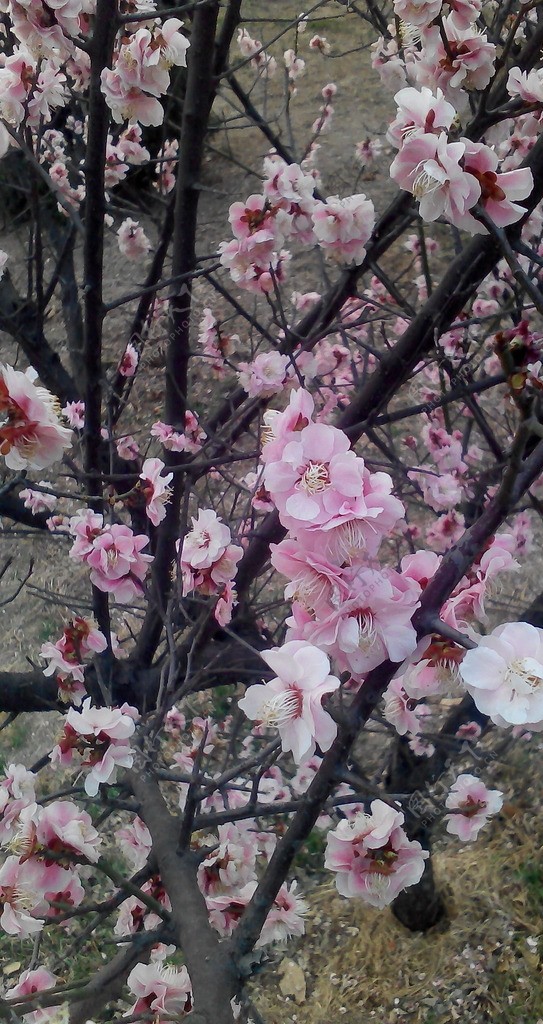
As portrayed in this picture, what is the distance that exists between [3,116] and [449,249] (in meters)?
4.86

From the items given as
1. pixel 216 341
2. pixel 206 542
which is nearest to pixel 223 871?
pixel 206 542

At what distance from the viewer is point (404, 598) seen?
771 millimetres

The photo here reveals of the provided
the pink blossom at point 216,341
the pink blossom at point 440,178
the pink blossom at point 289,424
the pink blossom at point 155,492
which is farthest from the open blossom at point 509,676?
the pink blossom at point 216,341

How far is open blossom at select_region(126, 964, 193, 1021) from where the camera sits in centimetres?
130

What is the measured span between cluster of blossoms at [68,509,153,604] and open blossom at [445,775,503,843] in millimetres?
738

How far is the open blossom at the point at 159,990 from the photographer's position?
130 centimetres

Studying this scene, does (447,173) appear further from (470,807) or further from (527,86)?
(470,807)

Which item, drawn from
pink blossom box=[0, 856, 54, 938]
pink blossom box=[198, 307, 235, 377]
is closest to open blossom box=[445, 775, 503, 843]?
pink blossom box=[0, 856, 54, 938]

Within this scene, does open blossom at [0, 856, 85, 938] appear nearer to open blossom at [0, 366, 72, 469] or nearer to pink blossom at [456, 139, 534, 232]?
open blossom at [0, 366, 72, 469]

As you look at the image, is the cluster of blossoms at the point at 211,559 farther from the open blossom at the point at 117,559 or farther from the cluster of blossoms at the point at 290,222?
the cluster of blossoms at the point at 290,222

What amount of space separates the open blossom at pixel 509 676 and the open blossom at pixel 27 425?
586 millimetres

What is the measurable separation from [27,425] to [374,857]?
0.75 m

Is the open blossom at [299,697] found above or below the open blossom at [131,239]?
below

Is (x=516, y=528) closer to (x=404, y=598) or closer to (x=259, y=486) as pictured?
(x=259, y=486)
